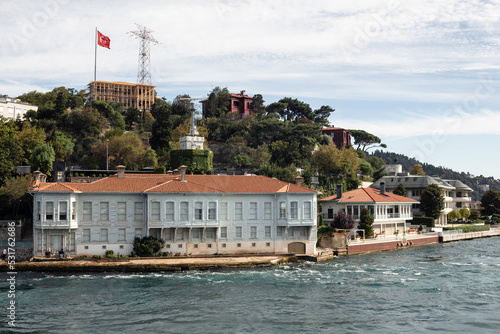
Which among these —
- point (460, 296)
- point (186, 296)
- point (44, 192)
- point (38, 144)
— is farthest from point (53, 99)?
point (460, 296)

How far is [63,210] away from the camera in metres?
47.0

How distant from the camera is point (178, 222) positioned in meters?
49.0

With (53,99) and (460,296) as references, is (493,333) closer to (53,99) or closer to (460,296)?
(460,296)

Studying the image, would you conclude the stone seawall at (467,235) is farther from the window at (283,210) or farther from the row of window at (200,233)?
the window at (283,210)

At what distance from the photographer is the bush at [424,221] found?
270ft

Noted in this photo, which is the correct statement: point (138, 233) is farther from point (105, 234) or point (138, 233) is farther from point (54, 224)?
point (54, 224)

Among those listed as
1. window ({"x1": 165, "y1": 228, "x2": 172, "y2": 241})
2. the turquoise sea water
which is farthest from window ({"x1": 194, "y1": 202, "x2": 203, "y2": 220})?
the turquoise sea water

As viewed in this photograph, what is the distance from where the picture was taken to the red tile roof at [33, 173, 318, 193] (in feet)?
159

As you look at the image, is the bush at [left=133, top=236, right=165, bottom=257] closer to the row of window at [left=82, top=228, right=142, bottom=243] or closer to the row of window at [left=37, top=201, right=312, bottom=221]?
the row of window at [left=82, top=228, right=142, bottom=243]

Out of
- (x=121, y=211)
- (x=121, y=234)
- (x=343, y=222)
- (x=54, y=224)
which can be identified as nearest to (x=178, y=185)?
(x=121, y=211)

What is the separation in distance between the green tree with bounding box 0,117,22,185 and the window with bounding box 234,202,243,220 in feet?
85.8

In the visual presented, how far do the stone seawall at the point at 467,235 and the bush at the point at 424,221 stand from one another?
391cm

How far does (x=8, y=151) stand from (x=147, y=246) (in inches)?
937

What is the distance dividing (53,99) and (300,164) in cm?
4726
